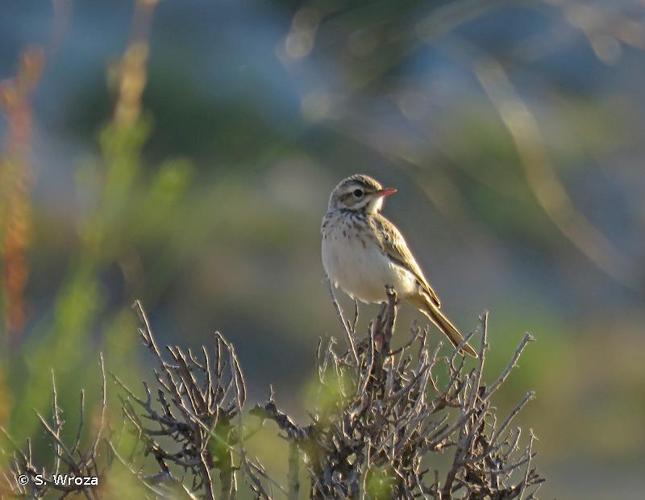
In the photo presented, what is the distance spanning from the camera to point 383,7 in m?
17.4

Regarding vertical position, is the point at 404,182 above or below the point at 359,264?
above

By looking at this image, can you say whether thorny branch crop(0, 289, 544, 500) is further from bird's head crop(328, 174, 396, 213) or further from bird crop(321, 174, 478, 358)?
bird's head crop(328, 174, 396, 213)

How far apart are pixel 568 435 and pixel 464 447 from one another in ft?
60.7

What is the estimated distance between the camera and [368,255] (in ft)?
19.1

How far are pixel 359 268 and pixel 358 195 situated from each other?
0.44 meters

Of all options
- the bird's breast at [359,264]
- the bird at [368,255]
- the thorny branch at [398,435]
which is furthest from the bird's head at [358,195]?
the thorny branch at [398,435]

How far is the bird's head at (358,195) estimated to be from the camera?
6.07 metres

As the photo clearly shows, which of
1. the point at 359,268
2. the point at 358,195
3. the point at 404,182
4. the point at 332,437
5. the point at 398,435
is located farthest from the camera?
the point at 404,182

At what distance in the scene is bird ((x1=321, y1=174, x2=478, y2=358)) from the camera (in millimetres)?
5762

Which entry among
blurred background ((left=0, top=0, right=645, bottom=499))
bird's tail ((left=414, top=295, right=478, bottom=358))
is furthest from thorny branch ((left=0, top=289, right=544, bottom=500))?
blurred background ((left=0, top=0, right=645, bottom=499))

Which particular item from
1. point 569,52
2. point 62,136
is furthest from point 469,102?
point 62,136

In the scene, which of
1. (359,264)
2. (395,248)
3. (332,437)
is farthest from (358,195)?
(332,437)

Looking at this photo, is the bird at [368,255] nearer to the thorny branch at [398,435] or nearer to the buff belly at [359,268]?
the buff belly at [359,268]

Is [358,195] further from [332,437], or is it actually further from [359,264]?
[332,437]
